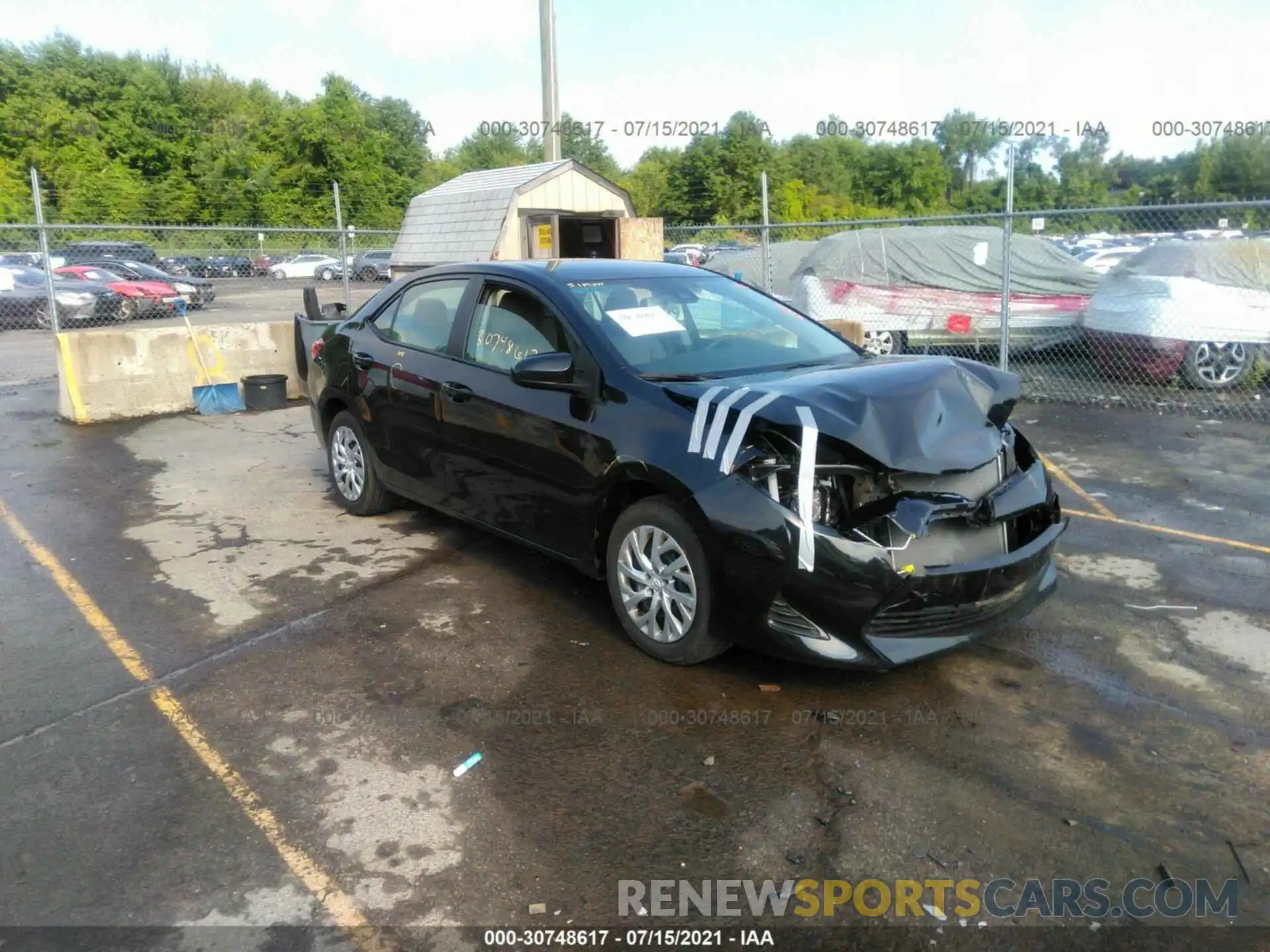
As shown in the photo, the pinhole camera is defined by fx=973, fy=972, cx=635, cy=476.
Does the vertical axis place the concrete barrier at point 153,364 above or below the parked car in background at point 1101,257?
below

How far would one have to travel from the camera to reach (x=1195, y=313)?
10414 millimetres

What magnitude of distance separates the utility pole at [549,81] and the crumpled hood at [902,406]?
11.8 metres

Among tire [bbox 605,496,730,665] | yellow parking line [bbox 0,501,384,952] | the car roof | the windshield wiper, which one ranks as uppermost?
the car roof

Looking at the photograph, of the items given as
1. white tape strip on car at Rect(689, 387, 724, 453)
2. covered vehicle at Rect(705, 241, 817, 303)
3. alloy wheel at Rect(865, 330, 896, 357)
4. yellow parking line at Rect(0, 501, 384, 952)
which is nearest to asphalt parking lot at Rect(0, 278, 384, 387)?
covered vehicle at Rect(705, 241, 817, 303)

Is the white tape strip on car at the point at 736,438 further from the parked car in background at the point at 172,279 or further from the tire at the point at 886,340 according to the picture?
the parked car in background at the point at 172,279

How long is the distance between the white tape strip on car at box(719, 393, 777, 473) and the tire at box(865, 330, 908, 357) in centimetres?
894

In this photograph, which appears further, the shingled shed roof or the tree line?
the tree line

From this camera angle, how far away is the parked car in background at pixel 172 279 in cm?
2309

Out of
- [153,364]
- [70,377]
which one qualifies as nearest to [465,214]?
[153,364]

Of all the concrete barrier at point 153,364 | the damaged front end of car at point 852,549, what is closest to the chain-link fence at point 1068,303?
the concrete barrier at point 153,364

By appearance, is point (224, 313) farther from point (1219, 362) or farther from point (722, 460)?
point (722, 460)

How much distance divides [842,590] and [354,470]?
385 centimetres

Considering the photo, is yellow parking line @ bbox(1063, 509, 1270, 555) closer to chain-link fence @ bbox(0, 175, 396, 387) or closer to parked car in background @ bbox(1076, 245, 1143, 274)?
chain-link fence @ bbox(0, 175, 396, 387)

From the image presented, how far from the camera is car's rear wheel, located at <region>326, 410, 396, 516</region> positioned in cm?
620
